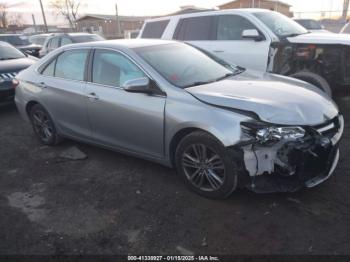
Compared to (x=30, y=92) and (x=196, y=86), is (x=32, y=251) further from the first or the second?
(x=30, y=92)

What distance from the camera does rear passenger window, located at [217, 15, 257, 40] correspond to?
23.2ft

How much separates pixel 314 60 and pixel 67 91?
4147 mm

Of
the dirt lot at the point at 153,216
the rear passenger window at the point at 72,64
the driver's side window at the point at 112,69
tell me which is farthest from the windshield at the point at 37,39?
the driver's side window at the point at 112,69

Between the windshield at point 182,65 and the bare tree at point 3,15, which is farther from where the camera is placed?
the bare tree at point 3,15

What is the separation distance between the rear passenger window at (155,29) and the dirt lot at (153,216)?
4362 millimetres

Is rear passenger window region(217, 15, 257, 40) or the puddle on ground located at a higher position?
rear passenger window region(217, 15, 257, 40)

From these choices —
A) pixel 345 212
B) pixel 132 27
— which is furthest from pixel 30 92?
pixel 132 27

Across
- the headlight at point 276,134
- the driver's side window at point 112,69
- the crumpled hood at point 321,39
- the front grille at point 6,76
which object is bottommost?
the front grille at point 6,76

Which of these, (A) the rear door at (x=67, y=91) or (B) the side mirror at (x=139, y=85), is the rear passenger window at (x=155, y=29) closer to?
(A) the rear door at (x=67, y=91)

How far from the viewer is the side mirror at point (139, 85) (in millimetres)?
3908

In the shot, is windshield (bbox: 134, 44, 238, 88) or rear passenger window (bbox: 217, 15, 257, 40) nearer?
windshield (bbox: 134, 44, 238, 88)

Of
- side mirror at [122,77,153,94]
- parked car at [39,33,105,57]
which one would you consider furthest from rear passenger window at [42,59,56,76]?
parked car at [39,33,105,57]

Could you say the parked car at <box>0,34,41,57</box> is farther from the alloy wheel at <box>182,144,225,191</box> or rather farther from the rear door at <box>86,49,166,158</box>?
the alloy wheel at <box>182,144,225,191</box>

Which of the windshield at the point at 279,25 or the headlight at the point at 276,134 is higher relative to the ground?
the windshield at the point at 279,25
